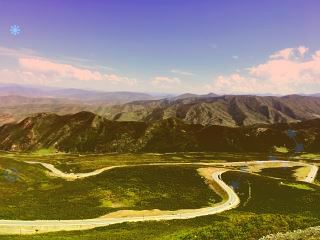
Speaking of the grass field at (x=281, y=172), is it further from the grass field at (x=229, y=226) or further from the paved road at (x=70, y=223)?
the paved road at (x=70, y=223)

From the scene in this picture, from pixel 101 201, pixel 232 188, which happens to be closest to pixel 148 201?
pixel 101 201

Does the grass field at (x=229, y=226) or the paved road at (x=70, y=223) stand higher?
the grass field at (x=229, y=226)

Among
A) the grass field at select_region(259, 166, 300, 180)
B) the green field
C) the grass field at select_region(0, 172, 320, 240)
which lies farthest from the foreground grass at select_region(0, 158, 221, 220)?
the grass field at select_region(259, 166, 300, 180)

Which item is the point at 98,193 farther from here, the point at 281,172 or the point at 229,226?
the point at 281,172

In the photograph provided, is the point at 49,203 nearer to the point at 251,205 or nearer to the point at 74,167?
the point at 251,205

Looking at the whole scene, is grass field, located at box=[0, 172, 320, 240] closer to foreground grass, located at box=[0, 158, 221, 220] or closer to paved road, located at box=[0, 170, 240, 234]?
paved road, located at box=[0, 170, 240, 234]

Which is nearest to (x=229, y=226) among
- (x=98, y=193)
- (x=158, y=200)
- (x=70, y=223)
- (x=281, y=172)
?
(x=70, y=223)

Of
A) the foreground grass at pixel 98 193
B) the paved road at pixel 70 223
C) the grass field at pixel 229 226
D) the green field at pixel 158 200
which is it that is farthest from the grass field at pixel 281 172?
the paved road at pixel 70 223

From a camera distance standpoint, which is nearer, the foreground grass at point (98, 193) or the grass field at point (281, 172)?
the foreground grass at point (98, 193)
